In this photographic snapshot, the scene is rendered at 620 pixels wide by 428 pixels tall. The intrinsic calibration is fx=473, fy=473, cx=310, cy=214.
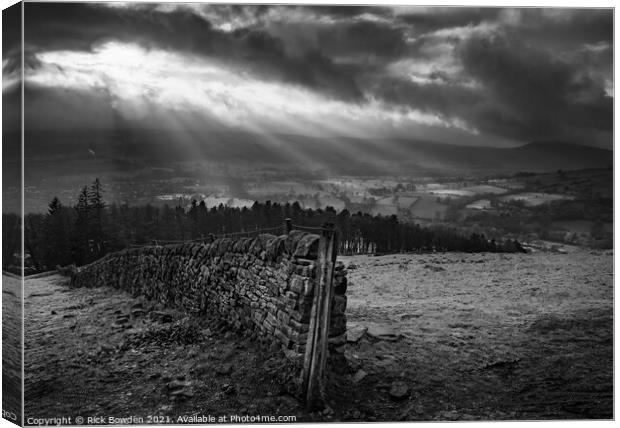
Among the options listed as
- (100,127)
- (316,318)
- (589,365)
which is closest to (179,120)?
(100,127)

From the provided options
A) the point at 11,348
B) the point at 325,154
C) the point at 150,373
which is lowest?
the point at 150,373

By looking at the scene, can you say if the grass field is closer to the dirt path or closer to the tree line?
the tree line

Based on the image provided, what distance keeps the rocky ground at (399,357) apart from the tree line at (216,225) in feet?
1.75

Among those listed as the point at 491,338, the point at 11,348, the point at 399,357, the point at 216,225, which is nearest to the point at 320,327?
the point at 399,357

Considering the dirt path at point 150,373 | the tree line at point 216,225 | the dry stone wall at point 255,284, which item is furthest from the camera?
the tree line at point 216,225

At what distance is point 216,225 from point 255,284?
4743 millimetres

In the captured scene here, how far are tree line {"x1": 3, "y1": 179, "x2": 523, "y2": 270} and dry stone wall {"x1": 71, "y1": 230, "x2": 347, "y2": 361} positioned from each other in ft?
2.24

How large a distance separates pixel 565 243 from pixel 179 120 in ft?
23.6

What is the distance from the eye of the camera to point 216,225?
1159cm

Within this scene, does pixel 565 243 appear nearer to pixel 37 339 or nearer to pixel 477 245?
pixel 477 245

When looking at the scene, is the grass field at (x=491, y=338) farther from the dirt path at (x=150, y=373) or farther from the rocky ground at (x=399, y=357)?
the dirt path at (x=150, y=373)

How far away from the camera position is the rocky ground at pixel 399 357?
248 inches

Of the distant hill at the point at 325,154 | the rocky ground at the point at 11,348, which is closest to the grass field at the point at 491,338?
the distant hill at the point at 325,154

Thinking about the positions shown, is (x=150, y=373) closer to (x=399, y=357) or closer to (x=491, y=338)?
(x=399, y=357)
